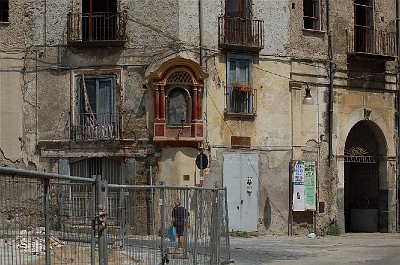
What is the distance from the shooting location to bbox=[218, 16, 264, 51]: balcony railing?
28672 mm

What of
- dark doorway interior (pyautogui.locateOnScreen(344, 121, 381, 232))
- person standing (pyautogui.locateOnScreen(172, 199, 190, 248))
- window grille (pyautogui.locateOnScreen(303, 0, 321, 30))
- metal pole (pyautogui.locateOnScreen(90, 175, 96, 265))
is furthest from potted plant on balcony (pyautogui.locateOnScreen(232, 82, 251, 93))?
metal pole (pyautogui.locateOnScreen(90, 175, 96, 265))

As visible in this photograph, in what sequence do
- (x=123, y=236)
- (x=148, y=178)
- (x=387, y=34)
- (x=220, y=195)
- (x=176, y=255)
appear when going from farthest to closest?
1. (x=387, y=34)
2. (x=148, y=178)
3. (x=220, y=195)
4. (x=176, y=255)
5. (x=123, y=236)

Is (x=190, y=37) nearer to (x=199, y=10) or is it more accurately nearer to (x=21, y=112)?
(x=199, y=10)

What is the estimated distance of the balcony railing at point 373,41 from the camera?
1255 inches

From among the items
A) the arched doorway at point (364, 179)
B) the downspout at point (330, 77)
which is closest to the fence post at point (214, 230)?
the downspout at point (330, 77)

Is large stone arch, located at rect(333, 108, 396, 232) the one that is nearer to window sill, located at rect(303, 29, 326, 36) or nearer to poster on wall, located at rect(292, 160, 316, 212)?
poster on wall, located at rect(292, 160, 316, 212)

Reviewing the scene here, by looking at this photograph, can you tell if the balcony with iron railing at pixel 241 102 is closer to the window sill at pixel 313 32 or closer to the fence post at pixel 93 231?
the window sill at pixel 313 32

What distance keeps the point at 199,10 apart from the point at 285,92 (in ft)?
14.3

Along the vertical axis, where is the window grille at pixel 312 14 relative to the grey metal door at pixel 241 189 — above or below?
above

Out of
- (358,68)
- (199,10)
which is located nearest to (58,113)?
(199,10)

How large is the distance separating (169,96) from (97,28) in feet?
11.2

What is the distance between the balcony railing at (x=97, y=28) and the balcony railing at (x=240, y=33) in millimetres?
3376

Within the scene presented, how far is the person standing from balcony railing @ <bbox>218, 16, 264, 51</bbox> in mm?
15290

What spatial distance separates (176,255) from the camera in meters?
13.5
